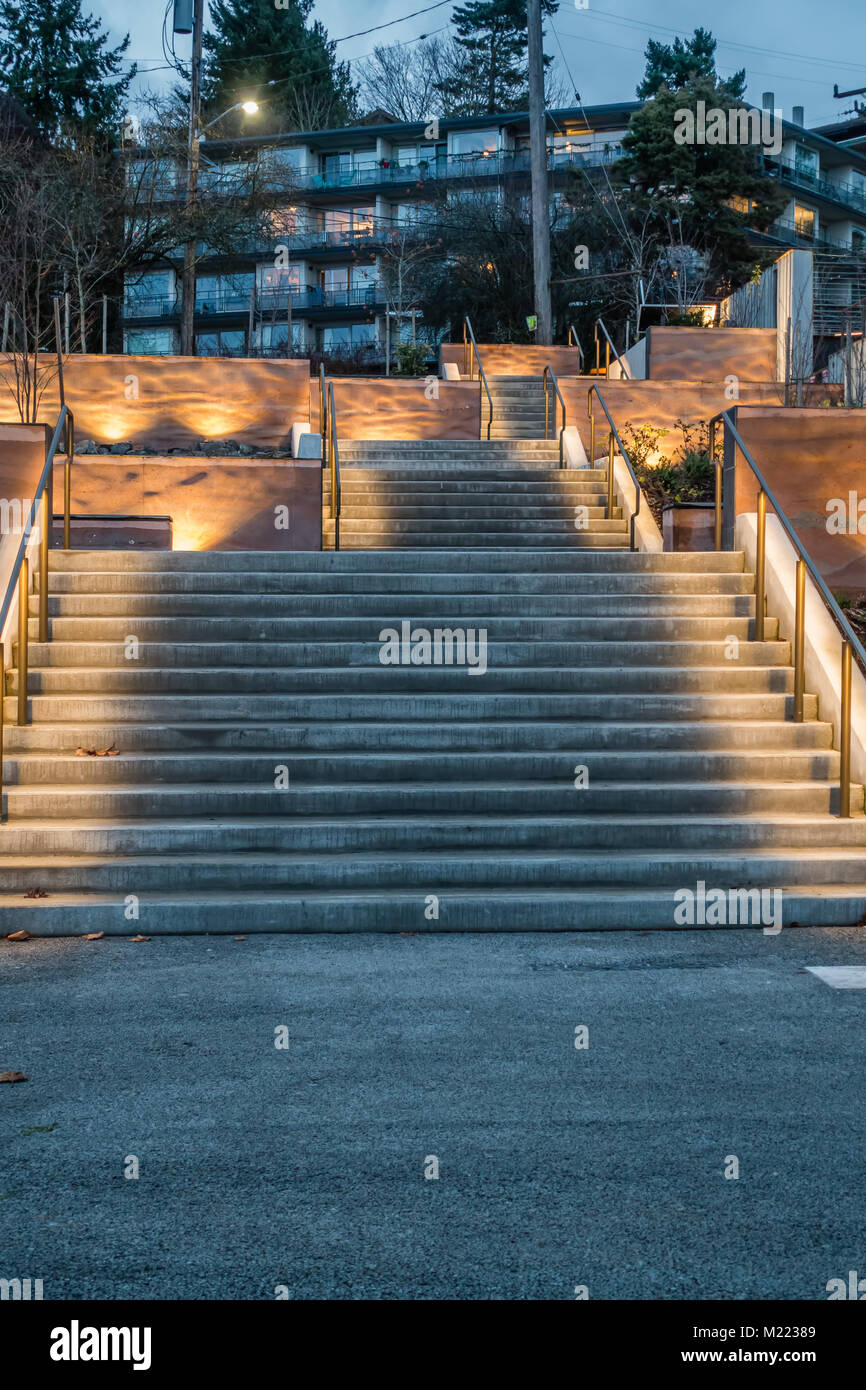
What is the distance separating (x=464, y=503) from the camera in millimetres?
12781

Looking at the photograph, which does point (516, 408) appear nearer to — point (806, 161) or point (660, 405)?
point (660, 405)

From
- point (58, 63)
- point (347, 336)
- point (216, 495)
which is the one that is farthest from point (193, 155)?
point (347, 336)

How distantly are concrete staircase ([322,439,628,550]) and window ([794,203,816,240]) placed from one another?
3493 centimetres

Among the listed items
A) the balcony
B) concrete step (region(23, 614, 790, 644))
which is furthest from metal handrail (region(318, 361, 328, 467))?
the balcony

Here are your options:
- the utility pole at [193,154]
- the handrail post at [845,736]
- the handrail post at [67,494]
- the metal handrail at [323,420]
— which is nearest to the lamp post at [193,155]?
the utility pole at [193,154]

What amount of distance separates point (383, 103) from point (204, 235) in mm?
28168

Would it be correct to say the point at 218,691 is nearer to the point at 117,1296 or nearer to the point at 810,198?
the point at 117,1296

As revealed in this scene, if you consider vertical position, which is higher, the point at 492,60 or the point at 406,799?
the point at 492,60

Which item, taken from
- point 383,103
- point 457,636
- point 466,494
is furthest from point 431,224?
point 457,636

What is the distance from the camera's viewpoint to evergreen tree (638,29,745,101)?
156ft

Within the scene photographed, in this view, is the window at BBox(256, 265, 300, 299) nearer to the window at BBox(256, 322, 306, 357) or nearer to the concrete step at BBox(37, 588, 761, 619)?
the window at BBox(256, 322, 306, 357)

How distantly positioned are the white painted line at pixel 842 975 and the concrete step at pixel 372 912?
0.82 metres

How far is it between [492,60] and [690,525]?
4400cm
